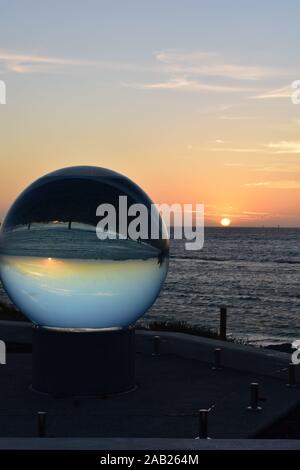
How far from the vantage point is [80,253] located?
9.16 m

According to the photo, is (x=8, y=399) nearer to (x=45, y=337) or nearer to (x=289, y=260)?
(x=45, y=337)

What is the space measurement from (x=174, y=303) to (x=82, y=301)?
48.2 metres

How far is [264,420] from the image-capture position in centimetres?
889

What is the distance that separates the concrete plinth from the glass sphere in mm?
174

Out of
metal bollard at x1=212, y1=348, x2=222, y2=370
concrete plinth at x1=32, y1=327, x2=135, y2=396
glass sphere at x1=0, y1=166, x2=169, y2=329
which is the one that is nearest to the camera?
glass sphere at x1=0, y1=166, x2=169, y2=329

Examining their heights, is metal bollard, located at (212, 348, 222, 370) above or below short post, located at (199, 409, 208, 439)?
above

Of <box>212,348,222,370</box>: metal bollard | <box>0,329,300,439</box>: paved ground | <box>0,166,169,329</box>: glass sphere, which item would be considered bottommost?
<box>0,329,300,439</box>: paved ground

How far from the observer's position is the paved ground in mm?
8523

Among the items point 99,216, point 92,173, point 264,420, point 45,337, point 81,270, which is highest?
point 92,173

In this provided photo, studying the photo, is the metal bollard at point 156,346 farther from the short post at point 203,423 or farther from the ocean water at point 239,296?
the ocean water at point 239,296

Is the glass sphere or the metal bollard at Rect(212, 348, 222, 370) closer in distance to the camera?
the glass sphere

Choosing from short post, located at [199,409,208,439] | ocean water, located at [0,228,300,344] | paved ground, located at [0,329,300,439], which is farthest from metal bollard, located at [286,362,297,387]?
ocean water, located at [0,228,300,344]

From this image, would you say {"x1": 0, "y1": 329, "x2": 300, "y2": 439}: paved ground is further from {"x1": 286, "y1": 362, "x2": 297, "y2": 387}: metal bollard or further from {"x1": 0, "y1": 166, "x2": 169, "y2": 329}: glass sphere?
{"x1": 0, "y1": 166, "x2": 169, "y2": 329}: glass sphere

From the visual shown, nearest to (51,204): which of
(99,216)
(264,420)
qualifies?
(99,216)
